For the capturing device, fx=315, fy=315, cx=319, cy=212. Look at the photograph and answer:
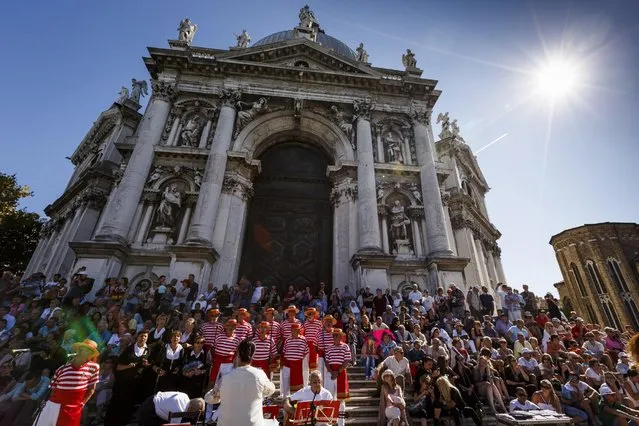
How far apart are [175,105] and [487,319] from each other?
1601 cm

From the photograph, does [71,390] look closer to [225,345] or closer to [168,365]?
[168,365]

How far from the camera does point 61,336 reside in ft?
23.0

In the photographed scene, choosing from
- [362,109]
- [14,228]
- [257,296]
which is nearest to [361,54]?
[362,109]

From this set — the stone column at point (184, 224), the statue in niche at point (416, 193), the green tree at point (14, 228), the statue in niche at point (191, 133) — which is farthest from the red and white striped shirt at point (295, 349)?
the green tree at point (14, 228)

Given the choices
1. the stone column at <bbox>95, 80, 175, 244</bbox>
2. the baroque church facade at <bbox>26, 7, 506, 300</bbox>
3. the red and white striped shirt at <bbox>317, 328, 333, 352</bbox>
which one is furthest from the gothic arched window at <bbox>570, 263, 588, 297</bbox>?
the stone column at <bbox>95, 80, 175, 244</bbox>

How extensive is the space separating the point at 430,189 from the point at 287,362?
11.0m

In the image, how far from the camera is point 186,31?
17.0 metres

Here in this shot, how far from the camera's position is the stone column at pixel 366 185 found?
12.7 m

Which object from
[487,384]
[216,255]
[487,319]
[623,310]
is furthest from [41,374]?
[623,310]

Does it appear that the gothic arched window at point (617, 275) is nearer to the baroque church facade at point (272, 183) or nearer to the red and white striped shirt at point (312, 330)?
the baroque church facade at point (272, 183)

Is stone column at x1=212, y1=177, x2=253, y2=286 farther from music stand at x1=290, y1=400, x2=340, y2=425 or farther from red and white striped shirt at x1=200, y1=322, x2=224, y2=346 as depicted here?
music stand at x1=290, y1=400, x2=340, y2=425

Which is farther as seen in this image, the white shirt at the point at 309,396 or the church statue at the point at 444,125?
the church statue at the point at 444,125

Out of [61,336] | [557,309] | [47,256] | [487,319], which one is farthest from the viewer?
[47,256]

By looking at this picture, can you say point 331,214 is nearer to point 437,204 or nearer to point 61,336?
point 437,204
